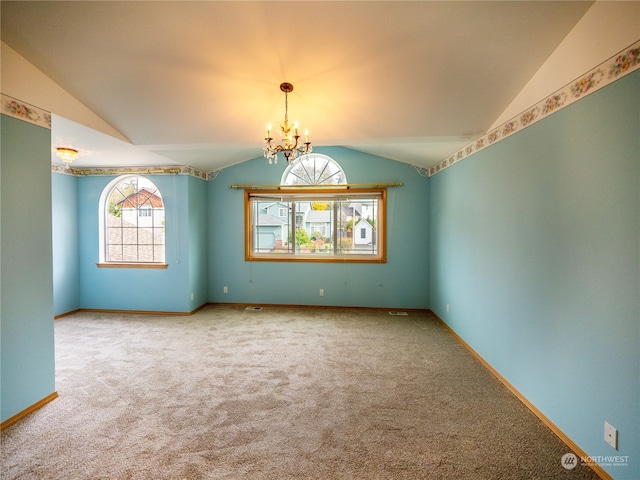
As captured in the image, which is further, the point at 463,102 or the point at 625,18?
the point at 463,102

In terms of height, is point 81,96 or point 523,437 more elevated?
point 81,96

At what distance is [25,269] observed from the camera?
2.18 metres

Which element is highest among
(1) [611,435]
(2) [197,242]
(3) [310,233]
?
(3) [310,233]

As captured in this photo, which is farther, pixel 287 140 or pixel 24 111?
pixel 287 140

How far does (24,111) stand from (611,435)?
431cm

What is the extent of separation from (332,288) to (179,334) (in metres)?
2.41

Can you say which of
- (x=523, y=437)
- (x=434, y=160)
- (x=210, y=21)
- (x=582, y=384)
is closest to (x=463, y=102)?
(x=434, y=160)

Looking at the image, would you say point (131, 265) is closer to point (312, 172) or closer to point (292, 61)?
point (312, 172)

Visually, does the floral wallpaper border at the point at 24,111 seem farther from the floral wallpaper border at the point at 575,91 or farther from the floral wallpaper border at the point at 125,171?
the floral wallpaper border at the point at 575,91

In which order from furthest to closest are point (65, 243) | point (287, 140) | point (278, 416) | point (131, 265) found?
point (131, 265) < point (65, 243) < point (287, 140) < point (278, 416)

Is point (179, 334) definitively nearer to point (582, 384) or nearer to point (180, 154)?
point (180, 154)

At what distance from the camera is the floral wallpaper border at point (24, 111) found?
6.69 feet

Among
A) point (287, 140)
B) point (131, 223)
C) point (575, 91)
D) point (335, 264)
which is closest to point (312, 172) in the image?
point (335, 264)

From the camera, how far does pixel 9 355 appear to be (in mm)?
2061
